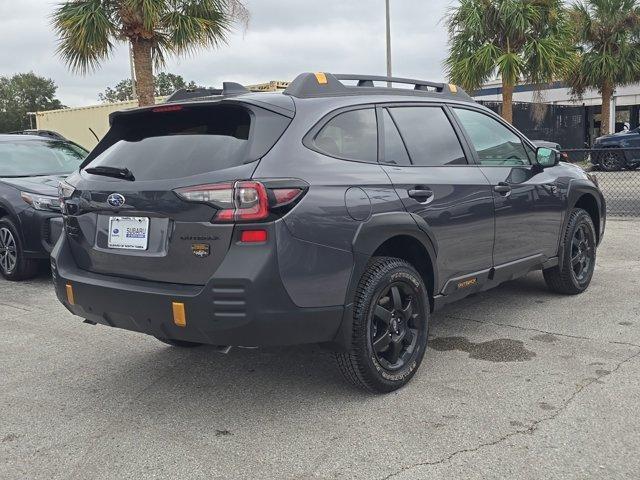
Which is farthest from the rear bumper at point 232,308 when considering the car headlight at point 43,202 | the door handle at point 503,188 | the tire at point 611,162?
the tire at point 611,162

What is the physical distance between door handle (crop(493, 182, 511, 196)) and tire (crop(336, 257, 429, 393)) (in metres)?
1.07

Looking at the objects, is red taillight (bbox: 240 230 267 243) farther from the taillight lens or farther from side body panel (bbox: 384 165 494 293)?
side body panel (bbox: 384 165 494 293)

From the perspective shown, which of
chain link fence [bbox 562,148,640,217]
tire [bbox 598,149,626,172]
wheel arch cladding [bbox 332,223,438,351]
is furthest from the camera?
tire [bbox 598,149,626,172]

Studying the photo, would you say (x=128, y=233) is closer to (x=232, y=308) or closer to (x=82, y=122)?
(x=232, y=308)

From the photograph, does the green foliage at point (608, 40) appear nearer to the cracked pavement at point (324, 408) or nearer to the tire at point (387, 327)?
the cracked pavement at point (324, 408)

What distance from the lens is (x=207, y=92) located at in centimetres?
396

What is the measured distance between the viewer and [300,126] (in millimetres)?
3424

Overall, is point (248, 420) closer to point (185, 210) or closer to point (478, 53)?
point (185, 210)

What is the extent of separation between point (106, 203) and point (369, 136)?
1515 mm

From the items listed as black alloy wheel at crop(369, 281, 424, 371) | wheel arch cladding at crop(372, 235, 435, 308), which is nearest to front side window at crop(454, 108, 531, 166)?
wheel arch cladding at crop(372, 235, 435, 308)

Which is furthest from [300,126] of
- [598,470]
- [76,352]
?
[76,352]

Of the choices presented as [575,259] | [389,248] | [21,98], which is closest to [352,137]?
[389,248]

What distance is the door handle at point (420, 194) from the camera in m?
3.82

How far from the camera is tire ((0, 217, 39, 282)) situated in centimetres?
689
